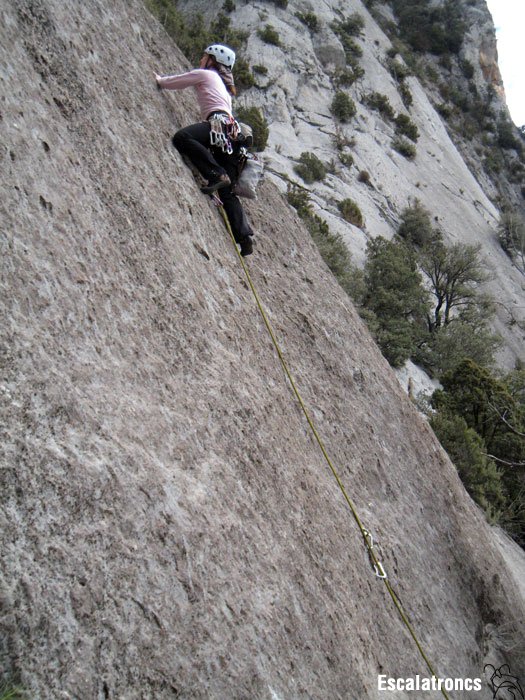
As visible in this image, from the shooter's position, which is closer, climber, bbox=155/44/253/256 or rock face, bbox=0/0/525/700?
rock face, bbox=0/0/525/700

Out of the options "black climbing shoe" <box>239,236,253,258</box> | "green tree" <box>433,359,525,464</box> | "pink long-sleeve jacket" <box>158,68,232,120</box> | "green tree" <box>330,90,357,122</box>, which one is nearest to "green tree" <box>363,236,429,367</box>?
"green tree" <box>433,359,525,464</box>

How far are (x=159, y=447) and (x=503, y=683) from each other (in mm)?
5371

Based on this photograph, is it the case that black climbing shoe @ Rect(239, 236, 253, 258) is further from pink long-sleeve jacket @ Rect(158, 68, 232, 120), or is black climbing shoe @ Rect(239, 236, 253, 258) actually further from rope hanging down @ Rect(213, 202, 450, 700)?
pink long-sleeve jacket @ Rect(158, 68, 232, 120)

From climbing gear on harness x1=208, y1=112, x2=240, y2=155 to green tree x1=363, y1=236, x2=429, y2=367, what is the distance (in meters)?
14.5

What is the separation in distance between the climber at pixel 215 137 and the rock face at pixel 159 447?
0.20 meters

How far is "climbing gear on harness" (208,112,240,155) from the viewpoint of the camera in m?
4.81

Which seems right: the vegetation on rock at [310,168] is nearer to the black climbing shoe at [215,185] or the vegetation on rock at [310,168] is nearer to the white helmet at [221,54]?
the white helmet at [221,54]

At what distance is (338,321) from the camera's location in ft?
20.3

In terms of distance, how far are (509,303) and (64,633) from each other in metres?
32.0

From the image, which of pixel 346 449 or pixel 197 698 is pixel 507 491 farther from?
pixel 197 698

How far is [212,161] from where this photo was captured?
15.9ft

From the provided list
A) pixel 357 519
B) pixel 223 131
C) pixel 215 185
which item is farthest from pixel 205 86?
pixel 357 519

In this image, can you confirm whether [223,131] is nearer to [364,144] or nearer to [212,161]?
[212,161]

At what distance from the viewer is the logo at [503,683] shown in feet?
18.5
